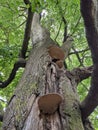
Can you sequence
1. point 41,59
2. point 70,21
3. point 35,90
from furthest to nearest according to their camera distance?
1. point 70,21
2. point 41,59
3. point 35,90

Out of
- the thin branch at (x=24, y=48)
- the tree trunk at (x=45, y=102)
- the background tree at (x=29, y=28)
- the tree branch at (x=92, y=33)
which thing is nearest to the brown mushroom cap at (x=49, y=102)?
the tree trunk at (x=45, y=102)

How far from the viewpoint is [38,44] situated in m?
4.66

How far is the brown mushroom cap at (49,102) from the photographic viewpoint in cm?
190

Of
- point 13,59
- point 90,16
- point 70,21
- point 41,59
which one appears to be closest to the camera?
point 90,16

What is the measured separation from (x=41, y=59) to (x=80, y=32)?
118 inches

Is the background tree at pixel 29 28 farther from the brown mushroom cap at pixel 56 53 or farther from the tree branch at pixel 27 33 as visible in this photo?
the brown mushroom cap at pixel 56 53

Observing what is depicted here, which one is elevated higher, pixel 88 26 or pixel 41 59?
pixel 88 26

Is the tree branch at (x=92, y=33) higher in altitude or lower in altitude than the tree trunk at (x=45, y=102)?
higher

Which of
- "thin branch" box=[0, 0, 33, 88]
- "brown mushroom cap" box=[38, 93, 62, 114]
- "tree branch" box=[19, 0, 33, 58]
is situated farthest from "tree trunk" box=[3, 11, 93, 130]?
"tree branch" box=[19, 0, 33, 58]

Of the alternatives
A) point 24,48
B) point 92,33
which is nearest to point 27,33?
point 24,48

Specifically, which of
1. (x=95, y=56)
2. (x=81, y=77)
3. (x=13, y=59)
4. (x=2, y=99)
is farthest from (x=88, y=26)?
(x=2, y=99)

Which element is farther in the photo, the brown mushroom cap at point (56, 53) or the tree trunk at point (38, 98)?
the brown mushroom cap at point (56, 53)

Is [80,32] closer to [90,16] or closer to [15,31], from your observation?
[15,31]

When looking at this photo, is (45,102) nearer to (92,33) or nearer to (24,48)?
(92,33)
